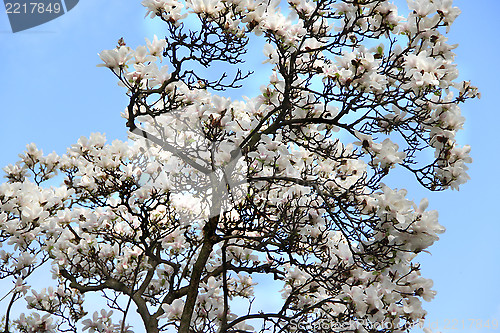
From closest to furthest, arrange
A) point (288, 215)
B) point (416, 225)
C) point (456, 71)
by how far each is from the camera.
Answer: point (416, 225)
point (456, 71)
point (288, 215)

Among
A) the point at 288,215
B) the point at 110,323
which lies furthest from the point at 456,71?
the point at 110,323

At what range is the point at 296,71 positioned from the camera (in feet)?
16.1

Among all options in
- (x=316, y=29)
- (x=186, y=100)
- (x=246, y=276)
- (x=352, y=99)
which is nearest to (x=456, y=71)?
(x=352, y=99)

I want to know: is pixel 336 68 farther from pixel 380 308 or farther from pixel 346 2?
pixel 380 308

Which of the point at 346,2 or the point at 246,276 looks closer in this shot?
the point at 346,2

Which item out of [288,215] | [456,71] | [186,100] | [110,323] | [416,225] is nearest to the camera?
[416,225]

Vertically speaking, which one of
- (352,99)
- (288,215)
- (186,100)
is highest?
(186,100)

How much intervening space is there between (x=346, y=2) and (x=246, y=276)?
3914 millimetres

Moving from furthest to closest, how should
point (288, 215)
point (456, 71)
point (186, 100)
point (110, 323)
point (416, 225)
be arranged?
point (110, 323) → point (288, 215) → point (186, 100) → point (456, 71) → point (416, 225)

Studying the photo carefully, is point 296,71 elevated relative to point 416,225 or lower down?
elevated

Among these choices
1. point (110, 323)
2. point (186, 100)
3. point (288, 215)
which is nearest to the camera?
point (186, 100)

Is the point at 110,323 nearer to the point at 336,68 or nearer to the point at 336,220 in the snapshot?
the point at 336,220

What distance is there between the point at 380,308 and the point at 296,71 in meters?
2.45

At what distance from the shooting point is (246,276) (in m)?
6.66
